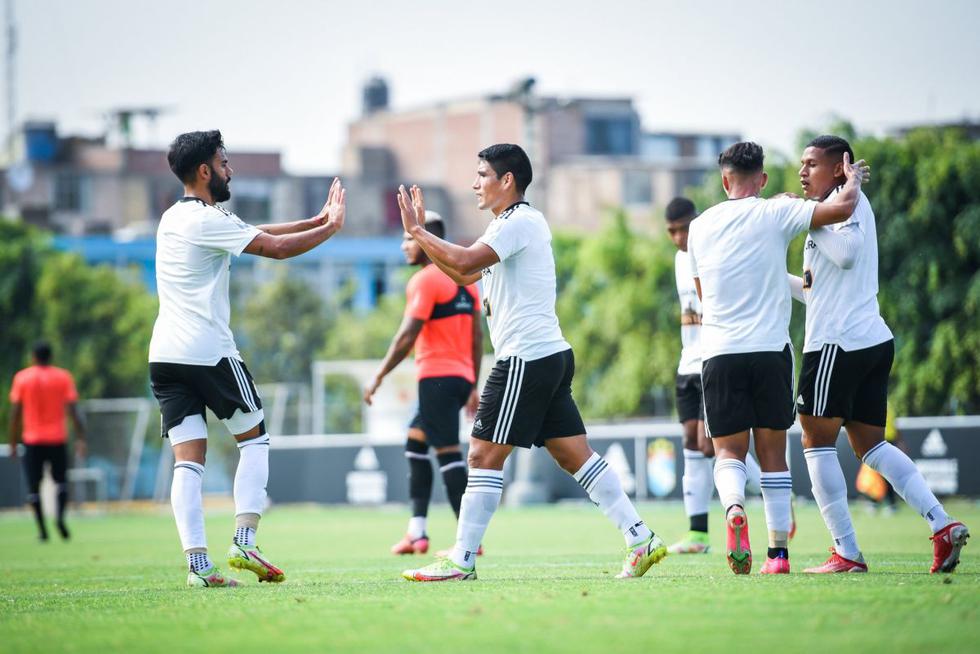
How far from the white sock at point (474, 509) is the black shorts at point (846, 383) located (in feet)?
5.86

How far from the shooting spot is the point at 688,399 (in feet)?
36.9

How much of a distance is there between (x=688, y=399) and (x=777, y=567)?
3396 millimetres

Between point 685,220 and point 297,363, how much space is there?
49904 millimetres

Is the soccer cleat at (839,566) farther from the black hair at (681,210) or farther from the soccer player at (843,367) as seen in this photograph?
Result: the black hair at (681,210)

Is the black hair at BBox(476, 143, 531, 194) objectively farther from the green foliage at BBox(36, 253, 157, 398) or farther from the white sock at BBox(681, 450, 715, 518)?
the green foliage at BBox(36, 253, 157, 398)

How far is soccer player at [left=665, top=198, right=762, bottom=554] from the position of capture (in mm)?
10938

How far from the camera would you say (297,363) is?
2372 inches

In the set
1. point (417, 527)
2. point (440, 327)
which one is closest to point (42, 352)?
A: point (417, 527)

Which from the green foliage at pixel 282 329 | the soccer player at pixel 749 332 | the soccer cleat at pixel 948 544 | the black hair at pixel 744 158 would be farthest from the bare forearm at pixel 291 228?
the green foliage at pixel 282 329

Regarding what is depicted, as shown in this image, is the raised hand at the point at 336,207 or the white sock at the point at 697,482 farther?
the white sock at the point at 697,482

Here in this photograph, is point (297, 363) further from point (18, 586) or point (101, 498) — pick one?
point (18, 586)

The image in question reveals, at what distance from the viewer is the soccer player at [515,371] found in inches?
308

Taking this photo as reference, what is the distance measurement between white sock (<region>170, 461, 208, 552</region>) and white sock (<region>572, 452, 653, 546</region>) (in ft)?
6.89

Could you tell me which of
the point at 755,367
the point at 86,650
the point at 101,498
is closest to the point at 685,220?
the point at 755,367
